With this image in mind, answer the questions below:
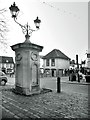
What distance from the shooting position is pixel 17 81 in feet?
30.1

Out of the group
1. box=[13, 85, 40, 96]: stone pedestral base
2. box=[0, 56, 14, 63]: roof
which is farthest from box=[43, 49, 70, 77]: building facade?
box=[0, 56, 14, 63]: roof

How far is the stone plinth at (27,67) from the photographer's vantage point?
27.5ft

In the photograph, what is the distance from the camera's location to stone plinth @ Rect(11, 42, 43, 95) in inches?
330

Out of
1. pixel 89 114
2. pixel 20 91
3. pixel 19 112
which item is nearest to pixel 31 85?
pixel 20 91

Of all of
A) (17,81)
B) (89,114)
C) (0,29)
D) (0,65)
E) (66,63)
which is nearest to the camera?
(89,114)

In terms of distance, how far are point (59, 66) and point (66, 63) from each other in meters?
4.32

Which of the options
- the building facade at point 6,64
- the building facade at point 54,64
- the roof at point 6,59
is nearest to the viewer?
the building facade at point 54,64

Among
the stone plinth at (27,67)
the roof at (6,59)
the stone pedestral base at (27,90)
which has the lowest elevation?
the stone pedestral base at (27,90)

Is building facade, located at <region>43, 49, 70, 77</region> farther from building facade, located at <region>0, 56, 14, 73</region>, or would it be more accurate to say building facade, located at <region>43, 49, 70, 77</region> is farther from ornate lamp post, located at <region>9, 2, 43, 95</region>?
ornate lamp post, located at <region>9, 2, 43, 95</region>

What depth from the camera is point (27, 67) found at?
27.7 feet

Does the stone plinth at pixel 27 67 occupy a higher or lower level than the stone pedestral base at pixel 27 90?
higher

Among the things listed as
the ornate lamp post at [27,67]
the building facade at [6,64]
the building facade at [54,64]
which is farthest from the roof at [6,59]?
the ornate lamp post at [27,67]

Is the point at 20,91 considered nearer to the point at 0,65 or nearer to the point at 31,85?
the point at 31,85

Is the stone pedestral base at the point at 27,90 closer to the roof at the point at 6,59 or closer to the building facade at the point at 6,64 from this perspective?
the building facade at the point at 6,64
